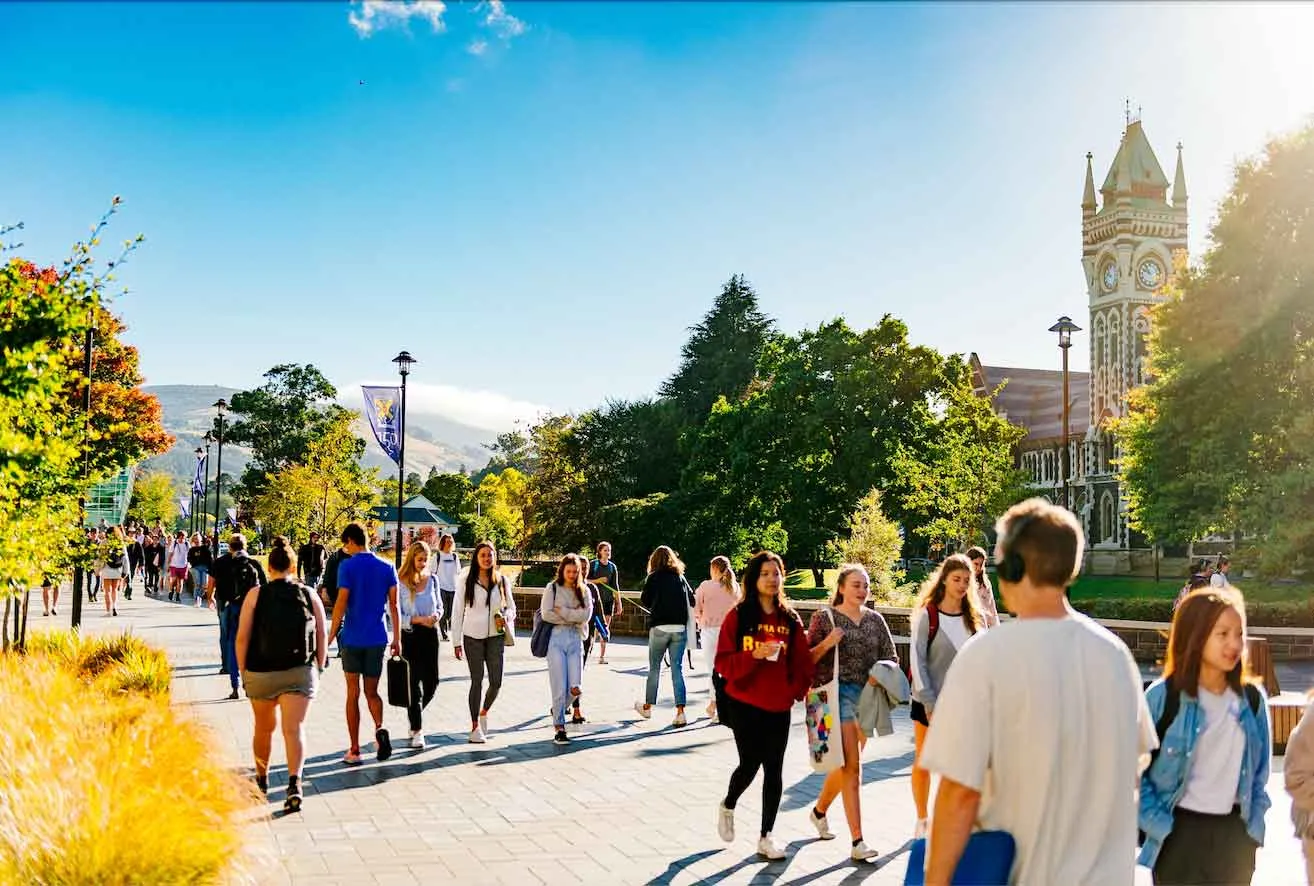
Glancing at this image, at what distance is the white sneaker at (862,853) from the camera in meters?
7.92

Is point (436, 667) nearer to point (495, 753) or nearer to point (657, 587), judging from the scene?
point (495, 753)

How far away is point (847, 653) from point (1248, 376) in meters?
26.5

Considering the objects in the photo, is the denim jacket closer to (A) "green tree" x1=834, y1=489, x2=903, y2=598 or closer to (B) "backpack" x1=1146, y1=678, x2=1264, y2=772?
(B) "backpack" x1=1146, y1=678, x2=1264, y2=772

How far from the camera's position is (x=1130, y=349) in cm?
8488

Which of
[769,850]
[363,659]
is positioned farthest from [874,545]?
[769,850]

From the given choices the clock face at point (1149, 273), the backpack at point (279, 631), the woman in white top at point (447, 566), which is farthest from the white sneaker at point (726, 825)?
the clock face at point (1149, 273)

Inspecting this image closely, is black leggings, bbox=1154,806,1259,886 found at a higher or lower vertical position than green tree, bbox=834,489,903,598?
lower

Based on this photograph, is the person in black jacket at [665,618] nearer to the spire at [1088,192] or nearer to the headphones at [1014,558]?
the headphones at [1014,558]

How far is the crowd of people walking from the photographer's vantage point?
337cm

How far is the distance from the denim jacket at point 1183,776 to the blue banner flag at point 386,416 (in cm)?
2756

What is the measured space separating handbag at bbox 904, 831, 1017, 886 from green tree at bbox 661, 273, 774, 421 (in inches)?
2551

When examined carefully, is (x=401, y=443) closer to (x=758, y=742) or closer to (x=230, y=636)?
(x=230, y=636)

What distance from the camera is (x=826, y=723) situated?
840 centimetres

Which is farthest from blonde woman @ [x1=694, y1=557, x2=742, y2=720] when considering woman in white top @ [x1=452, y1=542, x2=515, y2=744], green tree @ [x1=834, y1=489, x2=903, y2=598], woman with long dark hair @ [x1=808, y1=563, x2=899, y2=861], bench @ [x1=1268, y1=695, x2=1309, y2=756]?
green tree @ [x1=834, y1=489, x2=903, y2=598]
